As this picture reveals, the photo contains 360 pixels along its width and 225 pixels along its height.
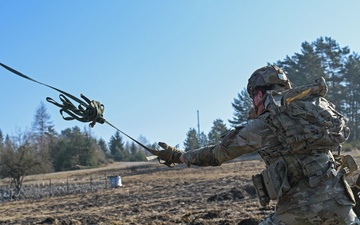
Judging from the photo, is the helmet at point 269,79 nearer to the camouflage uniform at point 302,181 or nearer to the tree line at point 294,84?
the camouflage uniform at point 302,181

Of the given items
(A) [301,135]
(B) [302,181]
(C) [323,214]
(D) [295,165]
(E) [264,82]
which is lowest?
(C) [323,214]

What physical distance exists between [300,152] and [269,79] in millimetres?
672

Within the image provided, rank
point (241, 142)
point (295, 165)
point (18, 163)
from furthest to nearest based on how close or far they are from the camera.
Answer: point (18, 163)
point (241, 142)
point (295, 165)

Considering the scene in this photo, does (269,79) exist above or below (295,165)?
above

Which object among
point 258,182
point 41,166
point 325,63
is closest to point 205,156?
point 258,182

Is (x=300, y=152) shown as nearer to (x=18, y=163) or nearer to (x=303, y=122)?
(x=303, y=122)

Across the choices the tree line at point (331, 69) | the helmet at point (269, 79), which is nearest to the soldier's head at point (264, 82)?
the helmet at point (269, 79)

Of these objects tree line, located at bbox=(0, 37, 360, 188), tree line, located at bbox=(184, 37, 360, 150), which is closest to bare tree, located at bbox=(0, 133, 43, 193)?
tree line, located at bbox=(0, 37, 360, 188)

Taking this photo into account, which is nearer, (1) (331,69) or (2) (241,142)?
(2) (241,142)

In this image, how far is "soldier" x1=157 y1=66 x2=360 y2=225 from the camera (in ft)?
14.6

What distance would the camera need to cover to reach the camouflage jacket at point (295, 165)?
4488 millimetres

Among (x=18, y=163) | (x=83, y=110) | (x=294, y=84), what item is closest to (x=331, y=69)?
(x=294, y=84)

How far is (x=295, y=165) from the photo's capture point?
14.8 feet

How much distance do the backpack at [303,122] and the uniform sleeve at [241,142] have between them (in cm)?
8
